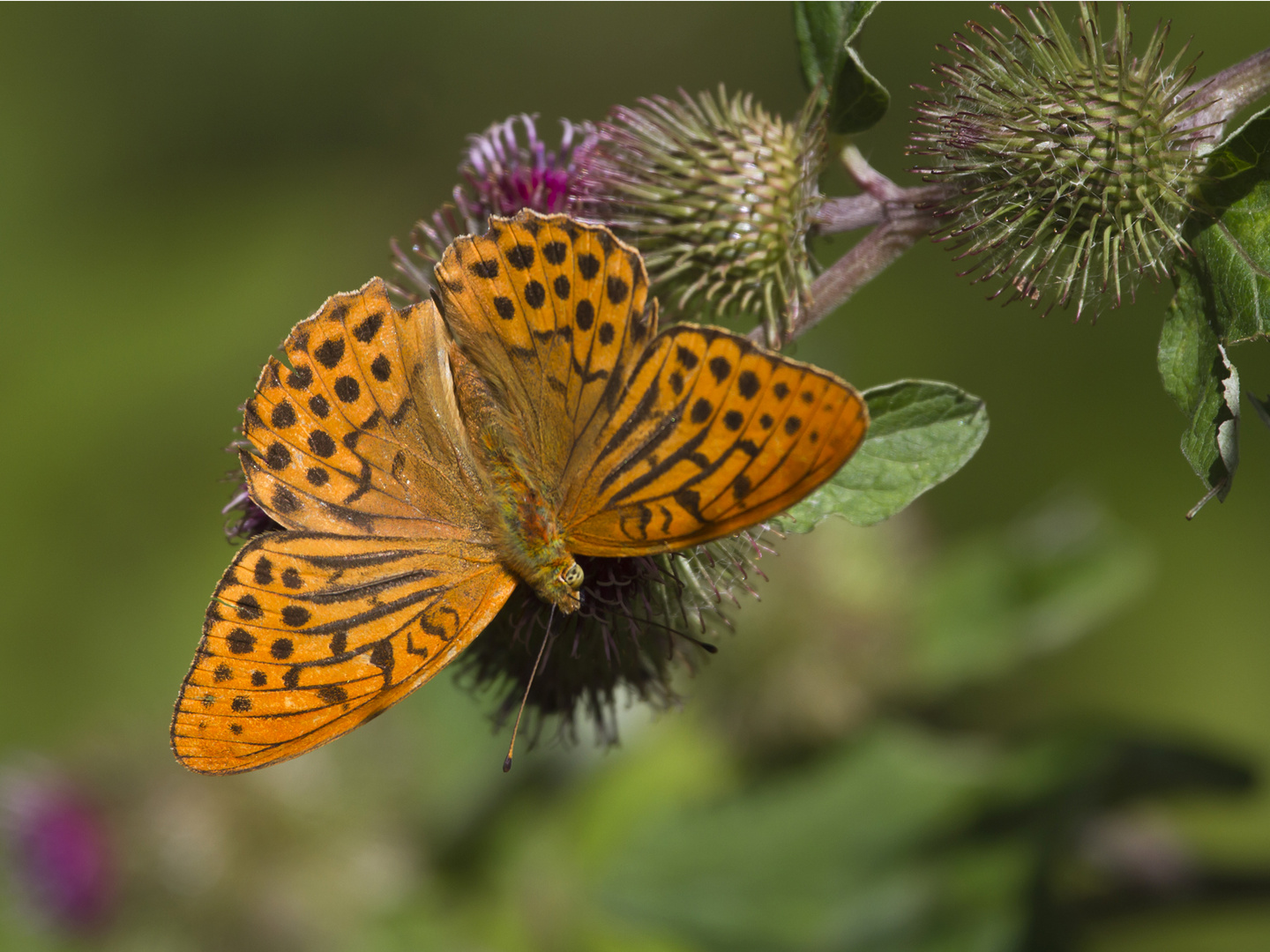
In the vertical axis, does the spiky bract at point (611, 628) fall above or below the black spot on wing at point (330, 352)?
below

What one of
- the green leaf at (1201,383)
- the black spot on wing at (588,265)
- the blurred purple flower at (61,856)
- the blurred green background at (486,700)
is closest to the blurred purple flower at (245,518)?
the black spot on wing at (588,265)

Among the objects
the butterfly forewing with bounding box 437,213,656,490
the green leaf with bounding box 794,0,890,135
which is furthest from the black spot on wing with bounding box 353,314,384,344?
the green leaf with bounding box 794,0,890,135

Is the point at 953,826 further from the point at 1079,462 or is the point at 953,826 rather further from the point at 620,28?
the point at 620,28

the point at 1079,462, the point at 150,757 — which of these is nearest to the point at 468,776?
the point at 150,757

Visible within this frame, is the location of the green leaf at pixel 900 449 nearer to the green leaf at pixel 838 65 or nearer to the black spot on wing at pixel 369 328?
the green leaf at pixel 838 65

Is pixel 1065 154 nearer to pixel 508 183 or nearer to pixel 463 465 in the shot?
pixel 508 183

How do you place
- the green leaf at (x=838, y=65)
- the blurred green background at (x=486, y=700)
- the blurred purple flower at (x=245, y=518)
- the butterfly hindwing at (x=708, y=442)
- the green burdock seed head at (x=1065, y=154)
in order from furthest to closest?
the blurred green background at (x=486, y=700) < the blurred purple flower at (x=245, y=518) < the green leaf at (x=838, y=65) < the green burdock seed head at (x=1065, y=154) < the butterfly hindwing at (x=708, y=442)
